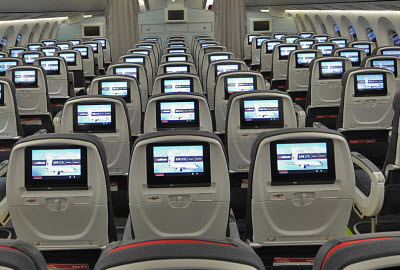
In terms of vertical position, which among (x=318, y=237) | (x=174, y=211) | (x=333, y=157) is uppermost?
(x=333, y=157)

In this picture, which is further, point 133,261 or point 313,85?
point 313,85

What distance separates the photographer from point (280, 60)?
41.6 feet

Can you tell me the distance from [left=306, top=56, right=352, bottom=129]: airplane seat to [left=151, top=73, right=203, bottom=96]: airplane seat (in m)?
1.96

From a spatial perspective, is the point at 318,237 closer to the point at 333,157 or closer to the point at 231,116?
the point at 333,157

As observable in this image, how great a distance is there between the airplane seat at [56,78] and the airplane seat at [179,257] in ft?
29.3

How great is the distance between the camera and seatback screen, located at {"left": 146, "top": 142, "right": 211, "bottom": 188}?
3.84 metres

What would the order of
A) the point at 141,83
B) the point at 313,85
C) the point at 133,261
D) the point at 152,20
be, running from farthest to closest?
the point at 152,20 < the point at 141,83 < the point at 313,85 < the point at 133,261

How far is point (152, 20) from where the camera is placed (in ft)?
83.5

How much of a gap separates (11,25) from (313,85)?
610 inches

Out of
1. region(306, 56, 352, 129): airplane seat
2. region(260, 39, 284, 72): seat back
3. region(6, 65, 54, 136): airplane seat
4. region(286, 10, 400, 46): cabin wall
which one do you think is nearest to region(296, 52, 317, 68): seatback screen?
region(306, 56, 352, 129): airplane seat

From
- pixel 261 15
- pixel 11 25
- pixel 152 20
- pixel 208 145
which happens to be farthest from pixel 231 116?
pixel 261 15

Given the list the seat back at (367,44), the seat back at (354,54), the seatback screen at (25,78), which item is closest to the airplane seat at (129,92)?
the seatback screen at (25,78)

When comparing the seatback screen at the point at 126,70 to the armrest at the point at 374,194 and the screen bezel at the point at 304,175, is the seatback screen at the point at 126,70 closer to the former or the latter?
the armrest at the point at 374,194

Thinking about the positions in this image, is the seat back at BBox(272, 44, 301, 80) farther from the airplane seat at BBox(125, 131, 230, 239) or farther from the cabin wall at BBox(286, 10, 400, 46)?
the airplane seat at BBox(125, 131, 230, 239)
